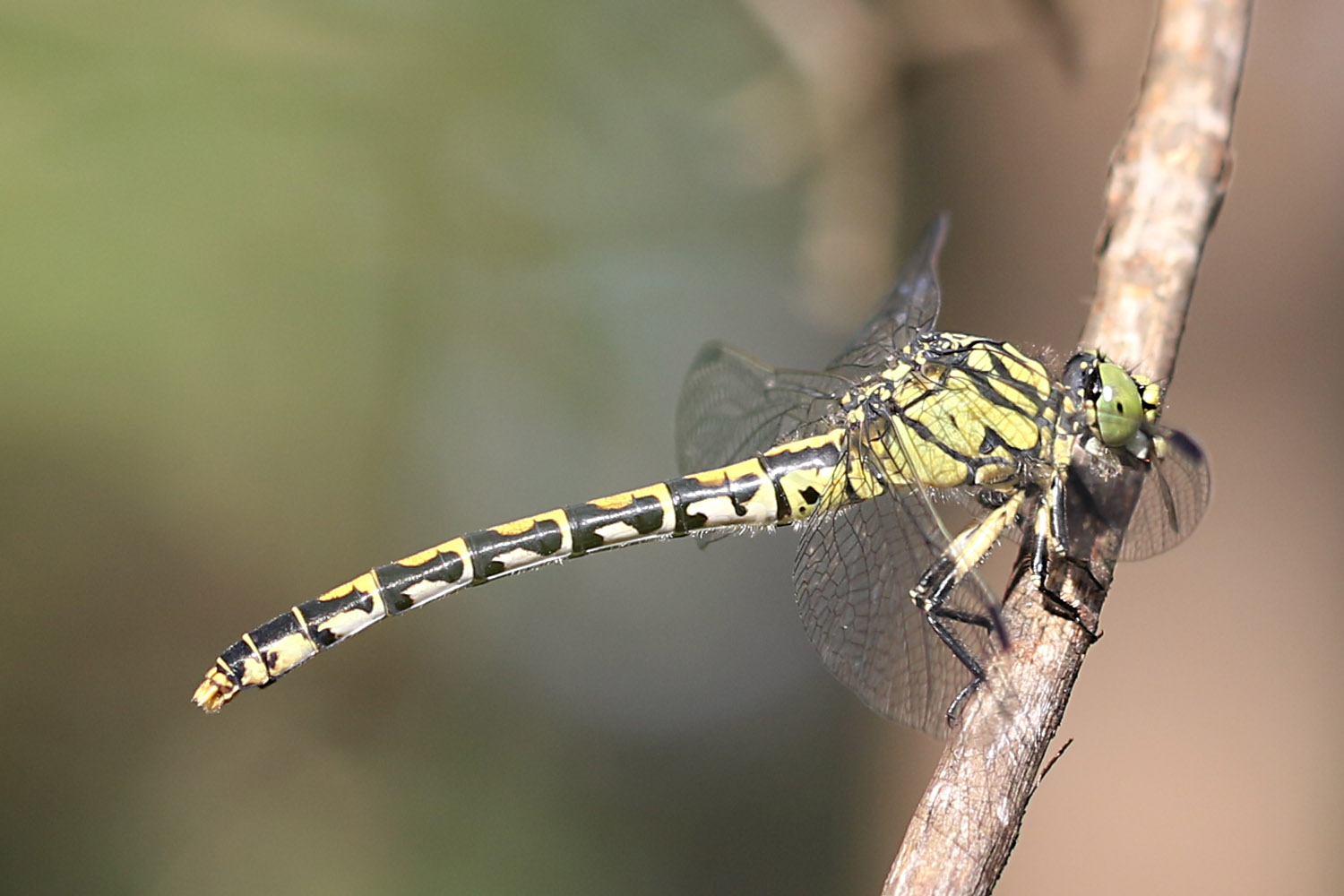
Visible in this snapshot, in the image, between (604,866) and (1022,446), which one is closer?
(1022,446)

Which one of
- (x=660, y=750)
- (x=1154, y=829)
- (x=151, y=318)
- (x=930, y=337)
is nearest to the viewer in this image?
(x=930, y=337)

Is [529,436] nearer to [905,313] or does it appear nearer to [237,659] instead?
[905,313]

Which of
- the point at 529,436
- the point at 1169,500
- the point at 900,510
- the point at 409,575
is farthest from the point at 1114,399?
the point at 529,436

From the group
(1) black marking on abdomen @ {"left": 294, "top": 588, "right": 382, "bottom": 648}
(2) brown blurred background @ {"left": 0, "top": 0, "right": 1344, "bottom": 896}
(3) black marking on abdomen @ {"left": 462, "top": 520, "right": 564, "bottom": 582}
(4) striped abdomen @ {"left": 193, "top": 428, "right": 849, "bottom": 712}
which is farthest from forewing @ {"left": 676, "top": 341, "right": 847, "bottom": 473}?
(2) brown blurred background @ {"left": 0, "top": 0, "right": 1344, "bottom": 896}

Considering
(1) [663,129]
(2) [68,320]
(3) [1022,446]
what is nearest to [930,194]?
(1) [663,129]

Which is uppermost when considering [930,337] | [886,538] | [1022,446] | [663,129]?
[663,129]

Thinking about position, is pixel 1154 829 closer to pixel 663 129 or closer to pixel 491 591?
pixel 491 591
